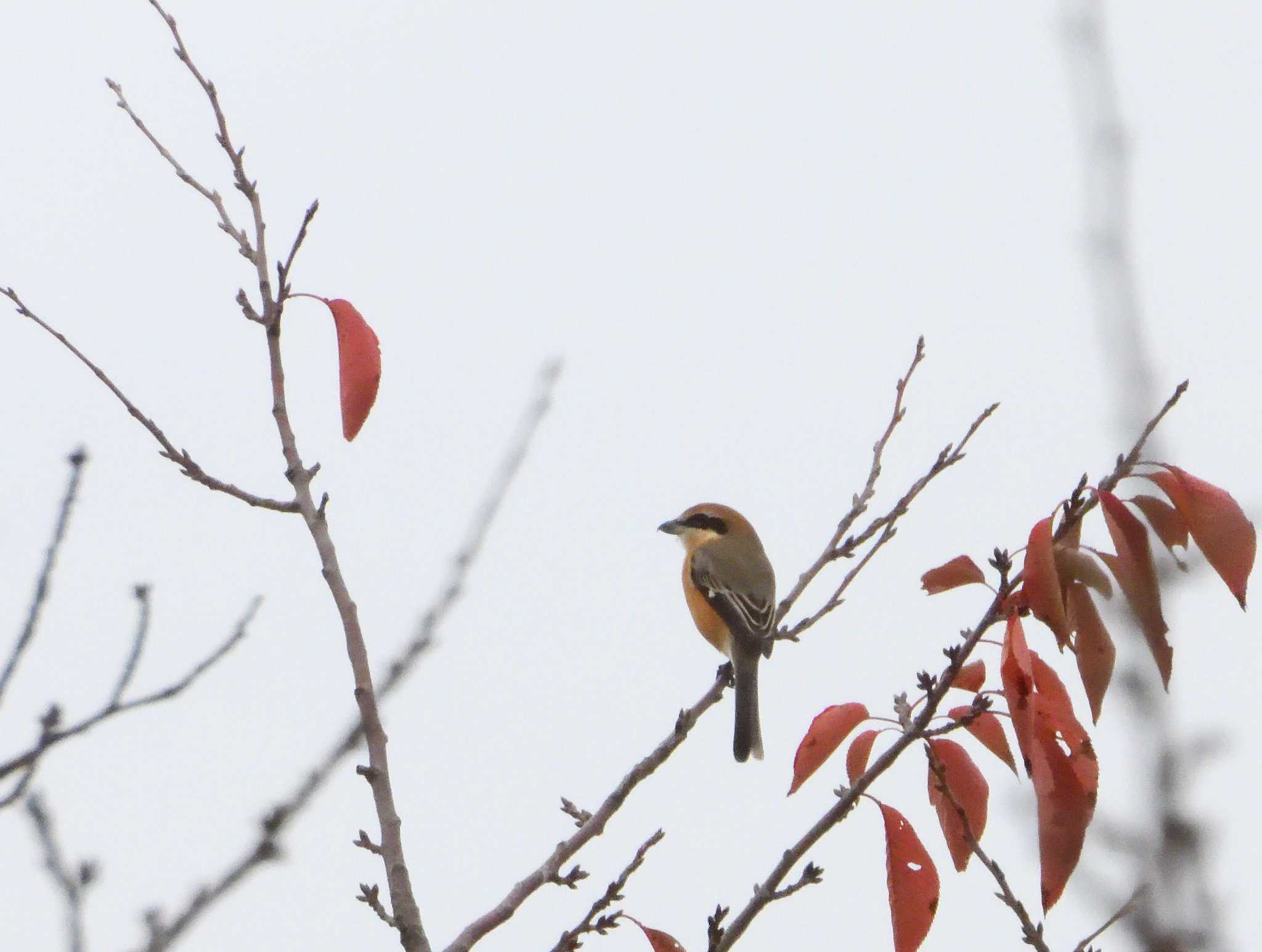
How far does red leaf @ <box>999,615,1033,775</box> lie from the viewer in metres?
2.99

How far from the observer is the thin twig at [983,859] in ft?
8.62

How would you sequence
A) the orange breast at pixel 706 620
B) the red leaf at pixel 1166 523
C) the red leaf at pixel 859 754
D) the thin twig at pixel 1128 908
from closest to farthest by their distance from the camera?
the thin twig at pixel 1128 908 → the red leaf at pixel 1166 523 → the red leaf at pixel 859 754 → the orange breast at pixel 706 620

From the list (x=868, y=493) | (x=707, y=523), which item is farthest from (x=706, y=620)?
(x=868, y=493)

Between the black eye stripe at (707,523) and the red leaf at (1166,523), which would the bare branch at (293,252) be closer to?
the red leaf at (1166,523)

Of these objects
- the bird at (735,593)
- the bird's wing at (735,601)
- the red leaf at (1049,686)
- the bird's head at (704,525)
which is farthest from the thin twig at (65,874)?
the bird's head at (704,525)

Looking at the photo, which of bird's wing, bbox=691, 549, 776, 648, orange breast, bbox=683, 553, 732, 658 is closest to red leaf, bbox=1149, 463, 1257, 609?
bird's wing, bbox=691, 549, 776, 648

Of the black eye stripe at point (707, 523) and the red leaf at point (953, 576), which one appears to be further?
the black eye stripe at point (707, 523)

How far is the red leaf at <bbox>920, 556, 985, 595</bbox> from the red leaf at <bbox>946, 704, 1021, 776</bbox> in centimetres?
25

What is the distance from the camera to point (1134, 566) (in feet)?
9.33

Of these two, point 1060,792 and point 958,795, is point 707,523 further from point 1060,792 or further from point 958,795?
point 1060,792

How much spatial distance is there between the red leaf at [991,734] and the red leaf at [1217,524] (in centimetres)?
63

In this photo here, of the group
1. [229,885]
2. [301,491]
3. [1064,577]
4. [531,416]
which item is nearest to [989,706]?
[1064,577]

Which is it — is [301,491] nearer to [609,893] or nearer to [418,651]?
→ [418,651]

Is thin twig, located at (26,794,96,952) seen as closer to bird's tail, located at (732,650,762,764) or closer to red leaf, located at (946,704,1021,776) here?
red leaf, located at (946,704,1021,776)
